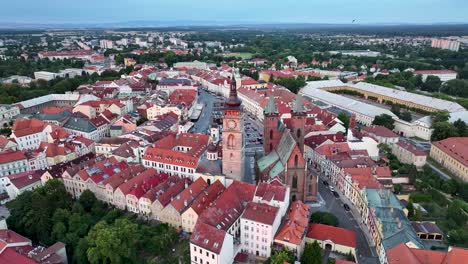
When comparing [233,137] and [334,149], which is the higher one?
[233,137]

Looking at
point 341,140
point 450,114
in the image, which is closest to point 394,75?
point 450,114

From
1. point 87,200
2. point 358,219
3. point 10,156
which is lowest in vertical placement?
point 358,219

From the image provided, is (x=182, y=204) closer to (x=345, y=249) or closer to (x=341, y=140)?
(x=345, y=249)

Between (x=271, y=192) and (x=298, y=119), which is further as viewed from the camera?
(x=298, y=119)

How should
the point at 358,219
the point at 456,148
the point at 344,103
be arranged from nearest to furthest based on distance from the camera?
the point at 358,219, the point at 456,148, the point at 344,103

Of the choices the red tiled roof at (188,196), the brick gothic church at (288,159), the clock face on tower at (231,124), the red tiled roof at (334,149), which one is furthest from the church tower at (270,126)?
the red tiled roof at (188,196)

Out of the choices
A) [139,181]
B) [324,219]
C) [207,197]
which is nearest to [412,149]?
[324,219]

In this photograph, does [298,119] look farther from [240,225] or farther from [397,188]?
[240,225]
